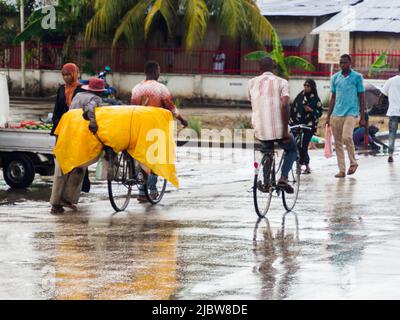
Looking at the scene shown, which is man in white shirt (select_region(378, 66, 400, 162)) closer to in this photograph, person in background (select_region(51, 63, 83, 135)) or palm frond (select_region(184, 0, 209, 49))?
person in background (select_region(51, 63, 83, 135))

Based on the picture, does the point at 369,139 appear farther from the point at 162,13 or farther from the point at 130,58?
the point at 130,58

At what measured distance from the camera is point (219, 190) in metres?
17.1

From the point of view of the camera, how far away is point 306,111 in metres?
19.5

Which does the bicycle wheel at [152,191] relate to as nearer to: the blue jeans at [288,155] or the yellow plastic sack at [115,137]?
the yellow plastic sack at [115,137]

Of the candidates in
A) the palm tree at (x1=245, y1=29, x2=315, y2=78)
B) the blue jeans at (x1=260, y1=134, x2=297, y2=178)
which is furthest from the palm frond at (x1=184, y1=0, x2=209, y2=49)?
the blue jeans at (x1=260, y1=134, x2=297, y2=178)

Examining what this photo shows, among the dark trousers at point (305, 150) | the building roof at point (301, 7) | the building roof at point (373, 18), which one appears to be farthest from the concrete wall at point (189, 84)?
the dark trousers at point (305, 150)

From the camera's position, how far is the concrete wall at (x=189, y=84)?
40.5 meters

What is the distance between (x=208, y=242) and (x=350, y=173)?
23.9ft

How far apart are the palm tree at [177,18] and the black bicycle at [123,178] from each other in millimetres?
24806

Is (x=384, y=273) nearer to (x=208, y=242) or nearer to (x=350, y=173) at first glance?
(x=208, y=242)

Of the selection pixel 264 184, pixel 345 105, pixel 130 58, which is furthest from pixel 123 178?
pixel 130 58

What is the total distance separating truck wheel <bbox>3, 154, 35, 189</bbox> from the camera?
56.0 ft

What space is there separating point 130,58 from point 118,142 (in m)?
29.8

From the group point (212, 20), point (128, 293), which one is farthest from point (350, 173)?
point (212, 20)
